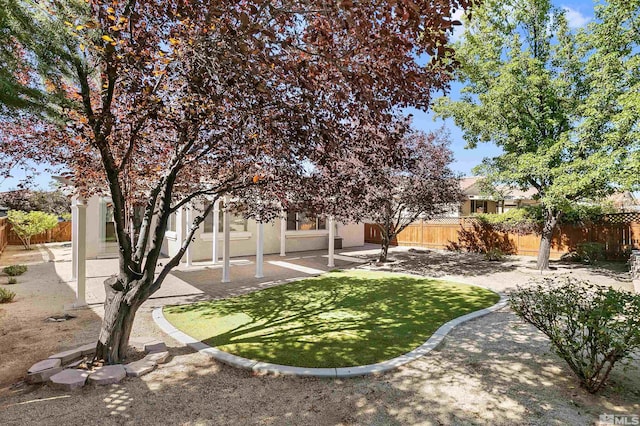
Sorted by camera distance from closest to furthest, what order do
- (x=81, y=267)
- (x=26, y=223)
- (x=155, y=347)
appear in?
1. (x=155, y=347)
2. (x=81, y=267)
3. (x=26, y=223)

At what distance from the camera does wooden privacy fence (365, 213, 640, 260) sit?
14.1m

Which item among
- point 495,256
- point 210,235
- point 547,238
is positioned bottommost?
point 495,256

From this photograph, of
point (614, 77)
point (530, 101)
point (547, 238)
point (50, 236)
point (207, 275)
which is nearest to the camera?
point (614, 77)

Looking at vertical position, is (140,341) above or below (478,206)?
below

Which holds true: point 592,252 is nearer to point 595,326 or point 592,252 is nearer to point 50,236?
point 595,326

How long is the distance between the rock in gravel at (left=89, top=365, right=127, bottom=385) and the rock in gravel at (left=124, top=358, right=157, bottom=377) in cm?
7

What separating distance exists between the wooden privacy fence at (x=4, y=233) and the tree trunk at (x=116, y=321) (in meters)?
15.8

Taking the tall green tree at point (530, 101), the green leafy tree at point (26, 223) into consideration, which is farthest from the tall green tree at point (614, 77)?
the green leafy tree at point (26, 223)

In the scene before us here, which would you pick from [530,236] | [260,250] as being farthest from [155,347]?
[530,236]

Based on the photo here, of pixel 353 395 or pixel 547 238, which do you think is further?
pixel 547 238

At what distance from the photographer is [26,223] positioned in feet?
53.6

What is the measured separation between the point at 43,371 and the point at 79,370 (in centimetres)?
39

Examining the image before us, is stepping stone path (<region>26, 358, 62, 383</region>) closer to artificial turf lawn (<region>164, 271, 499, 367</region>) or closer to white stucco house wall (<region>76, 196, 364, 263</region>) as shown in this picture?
artificial turf lawn (<region>164, 271, 499, 367</region>)

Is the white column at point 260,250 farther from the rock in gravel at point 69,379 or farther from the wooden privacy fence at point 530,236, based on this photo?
the wooden privacy fence at point 530,236
